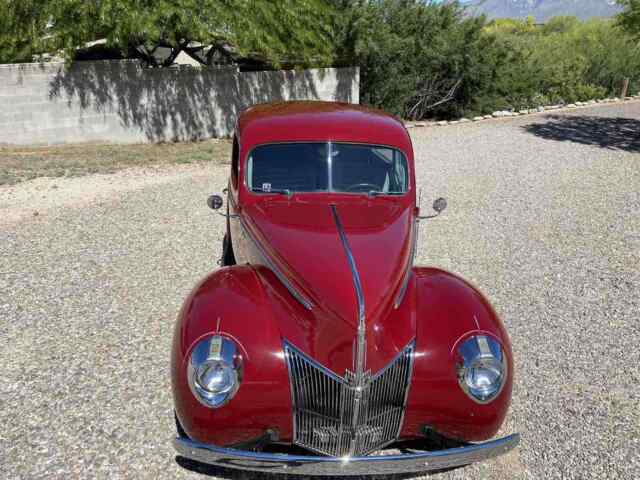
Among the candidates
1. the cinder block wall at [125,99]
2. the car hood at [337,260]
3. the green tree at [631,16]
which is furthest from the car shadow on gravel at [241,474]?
the green tree at [631,16]

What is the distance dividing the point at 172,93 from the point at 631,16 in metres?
11.1

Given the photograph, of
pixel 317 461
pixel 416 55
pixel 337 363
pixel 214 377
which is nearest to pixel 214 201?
pixel 214 377

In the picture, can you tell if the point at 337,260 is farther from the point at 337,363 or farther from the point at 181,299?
the point at 181,299

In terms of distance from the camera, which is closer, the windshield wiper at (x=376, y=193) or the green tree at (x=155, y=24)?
the windshield wiper at (x=376, y=193)

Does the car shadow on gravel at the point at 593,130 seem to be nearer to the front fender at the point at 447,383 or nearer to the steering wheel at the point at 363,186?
the steering wheel at the point at 363,186

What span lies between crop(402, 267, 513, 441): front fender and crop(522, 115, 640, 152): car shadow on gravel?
11897mm

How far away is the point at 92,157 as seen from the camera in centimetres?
1095

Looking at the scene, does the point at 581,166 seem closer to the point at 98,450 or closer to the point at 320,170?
the point at 320,170

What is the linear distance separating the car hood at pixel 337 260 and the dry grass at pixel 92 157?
7.63 metres

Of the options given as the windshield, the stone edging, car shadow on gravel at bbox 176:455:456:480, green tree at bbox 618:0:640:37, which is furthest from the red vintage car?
the stone edging

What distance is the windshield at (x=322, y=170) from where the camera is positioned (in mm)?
3811

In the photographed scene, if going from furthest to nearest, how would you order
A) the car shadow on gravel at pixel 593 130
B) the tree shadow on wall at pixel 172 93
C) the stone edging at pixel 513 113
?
the stone edging at pixel 513 113, the car shadow on gravel at pixel 593 130, the tree shadow on wall at pixel 172 93

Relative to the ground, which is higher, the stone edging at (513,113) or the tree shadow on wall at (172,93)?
the tree shadow on wall at (172,93)

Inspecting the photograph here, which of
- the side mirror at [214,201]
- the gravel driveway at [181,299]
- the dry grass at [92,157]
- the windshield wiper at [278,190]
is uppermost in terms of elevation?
the windshield wiper at [278,190]
